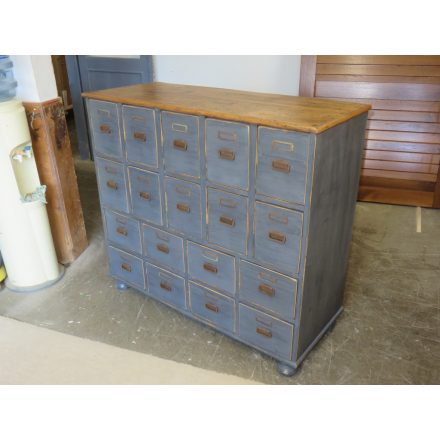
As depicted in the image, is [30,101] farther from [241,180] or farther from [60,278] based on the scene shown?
[241,180]

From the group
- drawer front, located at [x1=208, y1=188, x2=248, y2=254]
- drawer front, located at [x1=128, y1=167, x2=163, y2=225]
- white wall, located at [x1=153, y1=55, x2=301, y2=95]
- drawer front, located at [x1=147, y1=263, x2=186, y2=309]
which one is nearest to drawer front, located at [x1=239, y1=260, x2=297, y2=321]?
drawer front, located at [x1=208, y1=188, x2=248, y2=254]

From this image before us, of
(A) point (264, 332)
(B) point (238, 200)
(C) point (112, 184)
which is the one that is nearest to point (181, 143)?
(B) point (238, 200)

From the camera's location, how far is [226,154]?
1.82 meters

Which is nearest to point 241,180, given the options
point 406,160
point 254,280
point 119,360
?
point 254,280

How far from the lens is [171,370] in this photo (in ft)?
6.87

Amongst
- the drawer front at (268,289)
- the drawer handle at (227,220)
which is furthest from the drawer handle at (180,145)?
the drawer front at (268,289)

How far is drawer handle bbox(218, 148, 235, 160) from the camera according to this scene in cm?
180

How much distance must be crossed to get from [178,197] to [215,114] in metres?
0.49

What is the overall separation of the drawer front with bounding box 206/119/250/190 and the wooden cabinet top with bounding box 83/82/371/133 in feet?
0.14

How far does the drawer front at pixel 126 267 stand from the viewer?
8.36ft

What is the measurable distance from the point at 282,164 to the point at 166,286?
1112 millimetres

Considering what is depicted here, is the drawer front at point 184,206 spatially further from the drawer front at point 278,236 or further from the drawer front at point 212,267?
the drawer front at point 278,236

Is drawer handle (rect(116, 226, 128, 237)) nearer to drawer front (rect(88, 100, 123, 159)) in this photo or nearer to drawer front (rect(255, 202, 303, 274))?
drawer front (rect(88, 100, 123, 159))

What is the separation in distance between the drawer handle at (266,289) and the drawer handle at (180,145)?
0.71 meters
